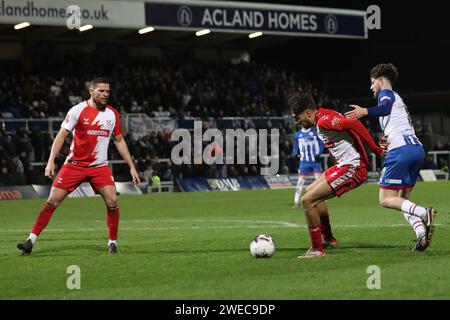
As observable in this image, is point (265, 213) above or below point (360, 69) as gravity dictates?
below

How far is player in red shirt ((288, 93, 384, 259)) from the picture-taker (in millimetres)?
10234

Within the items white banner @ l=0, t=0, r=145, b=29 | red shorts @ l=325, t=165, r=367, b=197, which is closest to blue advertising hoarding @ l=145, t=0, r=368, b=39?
white banner @ l=0, t=0, r=145, b=29

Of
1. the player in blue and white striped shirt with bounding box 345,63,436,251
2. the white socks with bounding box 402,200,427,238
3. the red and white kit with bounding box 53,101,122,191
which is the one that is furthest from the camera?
the red and white kit with bounding box 53,101,122,191

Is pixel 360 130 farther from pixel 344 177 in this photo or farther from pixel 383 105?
pixel 344 177

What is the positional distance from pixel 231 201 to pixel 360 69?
94.0 feet

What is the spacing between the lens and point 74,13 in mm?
35312

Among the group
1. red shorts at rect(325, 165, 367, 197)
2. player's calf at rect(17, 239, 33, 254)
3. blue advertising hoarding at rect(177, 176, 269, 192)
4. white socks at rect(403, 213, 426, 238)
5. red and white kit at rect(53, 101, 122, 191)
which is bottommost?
blue advertising hoarding at rect(177, 176, 269, 192)

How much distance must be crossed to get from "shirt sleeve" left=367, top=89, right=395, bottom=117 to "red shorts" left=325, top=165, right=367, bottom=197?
0.85m

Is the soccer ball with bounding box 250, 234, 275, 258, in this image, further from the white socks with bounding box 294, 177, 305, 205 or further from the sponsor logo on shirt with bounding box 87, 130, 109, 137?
the white socks with bounding box 294, 177, 305, 205

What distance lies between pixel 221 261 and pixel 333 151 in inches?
79.9

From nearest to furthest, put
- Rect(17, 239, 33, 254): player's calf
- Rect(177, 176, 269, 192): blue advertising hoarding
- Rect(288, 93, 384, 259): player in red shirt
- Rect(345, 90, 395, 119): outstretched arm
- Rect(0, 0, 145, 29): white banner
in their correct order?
Rect(345, 90, 395, 119): outstretched arm
Rect(288, 93, 384, 259): player in red shirt
Rect(17, 239, 33, 254): player's calf
Rect(0, 0, 145, 29): white banner
Rect(177, 176, 269, 192): blue advertising hoarding
